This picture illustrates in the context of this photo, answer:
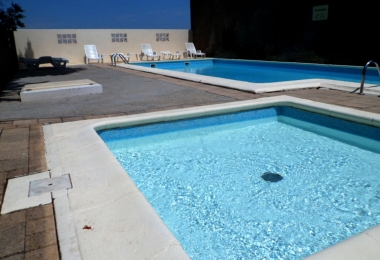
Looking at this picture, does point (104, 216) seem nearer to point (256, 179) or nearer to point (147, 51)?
point (256, 179)

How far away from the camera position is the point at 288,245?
1844 millimetres

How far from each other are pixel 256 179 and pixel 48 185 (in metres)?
1.75

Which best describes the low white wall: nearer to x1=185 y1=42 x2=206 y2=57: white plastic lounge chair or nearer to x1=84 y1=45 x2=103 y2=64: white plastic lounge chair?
x1=84 y1=45 x2=103 y2=64: white plastic lounge chair

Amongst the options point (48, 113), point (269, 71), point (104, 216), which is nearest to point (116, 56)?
point (269, 71)

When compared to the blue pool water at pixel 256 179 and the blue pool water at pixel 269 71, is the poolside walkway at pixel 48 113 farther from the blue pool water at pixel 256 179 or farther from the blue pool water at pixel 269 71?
the blue pool water at pixel 269 71

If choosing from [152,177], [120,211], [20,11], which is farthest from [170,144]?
[20,11]

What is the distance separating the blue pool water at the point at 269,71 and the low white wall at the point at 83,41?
248 centimetres

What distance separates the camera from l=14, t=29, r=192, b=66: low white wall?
12742 millimetres

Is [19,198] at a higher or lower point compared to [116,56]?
lower

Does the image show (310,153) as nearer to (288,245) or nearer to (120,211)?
(288,245)

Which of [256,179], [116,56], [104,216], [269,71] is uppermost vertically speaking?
[116,56]

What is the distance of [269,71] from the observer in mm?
11133

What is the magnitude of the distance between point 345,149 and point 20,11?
14.4 m

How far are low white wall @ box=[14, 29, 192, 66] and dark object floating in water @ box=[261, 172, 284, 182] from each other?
13102mm
